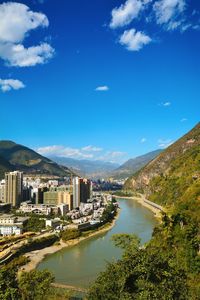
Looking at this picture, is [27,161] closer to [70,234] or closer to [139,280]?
[70,234]

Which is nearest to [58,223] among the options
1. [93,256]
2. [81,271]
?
[93,256]

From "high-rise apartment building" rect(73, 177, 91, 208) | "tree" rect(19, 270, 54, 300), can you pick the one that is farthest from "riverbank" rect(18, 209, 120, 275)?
"high-rise apartment building" rect(73, 177, 91, 208)

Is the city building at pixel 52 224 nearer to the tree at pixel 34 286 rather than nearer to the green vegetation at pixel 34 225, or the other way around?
the green vegetation at pixel 34 225

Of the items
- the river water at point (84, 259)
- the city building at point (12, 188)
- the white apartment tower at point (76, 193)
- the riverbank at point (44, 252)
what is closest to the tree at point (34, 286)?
the river water at point (84, 259)

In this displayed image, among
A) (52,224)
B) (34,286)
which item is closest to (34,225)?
(52,224)

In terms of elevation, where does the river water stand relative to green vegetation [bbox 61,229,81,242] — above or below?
below

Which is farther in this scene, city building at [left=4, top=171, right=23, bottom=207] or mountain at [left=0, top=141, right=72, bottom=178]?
mountain at [left=0, top=141, right=72, bottom=178]

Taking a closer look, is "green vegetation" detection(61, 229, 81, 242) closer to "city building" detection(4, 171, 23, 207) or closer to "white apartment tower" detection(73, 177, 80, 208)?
"white apartment tower" detection(73, 177, 80, 208)

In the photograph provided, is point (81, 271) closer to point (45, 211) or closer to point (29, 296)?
point (29, 296)

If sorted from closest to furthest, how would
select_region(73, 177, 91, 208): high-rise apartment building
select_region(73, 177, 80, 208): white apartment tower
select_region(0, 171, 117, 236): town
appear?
select_region(0, 171, 117, 236): town, select_region(73, 177, 80, 208): white apartment tower, select_region(73, 177, 91, 208): high-rise apartment building

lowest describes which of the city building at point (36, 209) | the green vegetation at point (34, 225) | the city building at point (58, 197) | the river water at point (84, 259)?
the river water at point (84, 259)
